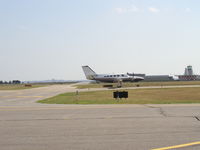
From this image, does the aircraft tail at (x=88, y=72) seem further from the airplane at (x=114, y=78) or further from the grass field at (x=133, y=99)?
the grass field at (x=133, y=99)

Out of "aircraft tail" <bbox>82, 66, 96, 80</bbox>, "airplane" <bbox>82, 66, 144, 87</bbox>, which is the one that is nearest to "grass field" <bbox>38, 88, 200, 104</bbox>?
"airplane" <bbox>82, 66, 144, 87</bbox>

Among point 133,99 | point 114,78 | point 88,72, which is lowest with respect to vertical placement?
point 133,99

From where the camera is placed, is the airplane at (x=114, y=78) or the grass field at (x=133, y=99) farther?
the airplane at (x=114, y=78)

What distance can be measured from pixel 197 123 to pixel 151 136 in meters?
3.40

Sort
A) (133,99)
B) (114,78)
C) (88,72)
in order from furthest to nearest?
(88,72)
(114,78)
(133,99)

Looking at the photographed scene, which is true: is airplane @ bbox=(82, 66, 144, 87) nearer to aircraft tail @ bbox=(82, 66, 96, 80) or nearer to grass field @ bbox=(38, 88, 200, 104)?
aircraft tail @ bbox=(82, 66, 96, 80)

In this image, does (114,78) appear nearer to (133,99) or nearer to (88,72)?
(88,72)

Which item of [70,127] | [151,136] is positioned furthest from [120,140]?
[70,127]

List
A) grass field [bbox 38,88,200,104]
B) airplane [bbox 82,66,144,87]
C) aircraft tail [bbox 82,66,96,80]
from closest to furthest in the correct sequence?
1. grass field [bbox 38,88,200,104]
2. airplane [bbox 82,66,144,87]
3. aircraft tail [bbox 82,66,96,80]

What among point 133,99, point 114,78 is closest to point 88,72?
point 114,78

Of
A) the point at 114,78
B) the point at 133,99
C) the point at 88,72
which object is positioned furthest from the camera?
the point at 88,72

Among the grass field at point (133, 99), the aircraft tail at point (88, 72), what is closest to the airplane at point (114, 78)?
the aircraft tail at point (88, 72)

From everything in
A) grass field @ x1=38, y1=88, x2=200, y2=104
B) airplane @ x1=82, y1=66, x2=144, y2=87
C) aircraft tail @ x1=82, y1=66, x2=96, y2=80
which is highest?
aircraft tail @ x1=82, y1=66, x2=96, y2=80

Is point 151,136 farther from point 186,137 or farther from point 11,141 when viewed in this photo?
point 11,141
